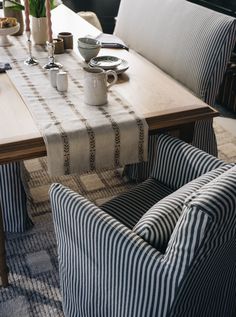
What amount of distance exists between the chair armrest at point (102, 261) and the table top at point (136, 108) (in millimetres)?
166

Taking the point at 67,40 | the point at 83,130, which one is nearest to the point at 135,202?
the point at 83,130

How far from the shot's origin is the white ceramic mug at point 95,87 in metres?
1.31

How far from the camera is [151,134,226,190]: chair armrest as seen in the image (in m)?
1.24

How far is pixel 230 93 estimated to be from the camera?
2.60m

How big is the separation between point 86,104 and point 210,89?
655 millimetres

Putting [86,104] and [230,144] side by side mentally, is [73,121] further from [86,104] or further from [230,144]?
[230,144]

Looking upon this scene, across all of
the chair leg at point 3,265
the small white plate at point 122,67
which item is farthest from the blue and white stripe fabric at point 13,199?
the small white plate at point 122,67

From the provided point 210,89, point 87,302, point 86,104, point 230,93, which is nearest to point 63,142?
point 86,104

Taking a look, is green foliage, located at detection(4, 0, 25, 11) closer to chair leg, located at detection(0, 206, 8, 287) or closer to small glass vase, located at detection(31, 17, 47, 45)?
small glass vase, located at detection(31, 17, 47, 45)

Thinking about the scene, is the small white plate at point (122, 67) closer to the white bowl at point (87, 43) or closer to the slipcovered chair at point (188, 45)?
the white bowl at point (87, 43)

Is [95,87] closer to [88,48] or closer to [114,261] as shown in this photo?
[88,48]

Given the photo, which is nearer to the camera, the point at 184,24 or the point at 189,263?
the point at 189,263

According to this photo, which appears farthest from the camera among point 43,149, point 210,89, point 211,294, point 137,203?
point 210,89

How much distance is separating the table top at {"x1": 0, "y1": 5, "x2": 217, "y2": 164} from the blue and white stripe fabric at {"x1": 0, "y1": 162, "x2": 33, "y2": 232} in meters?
0.27
